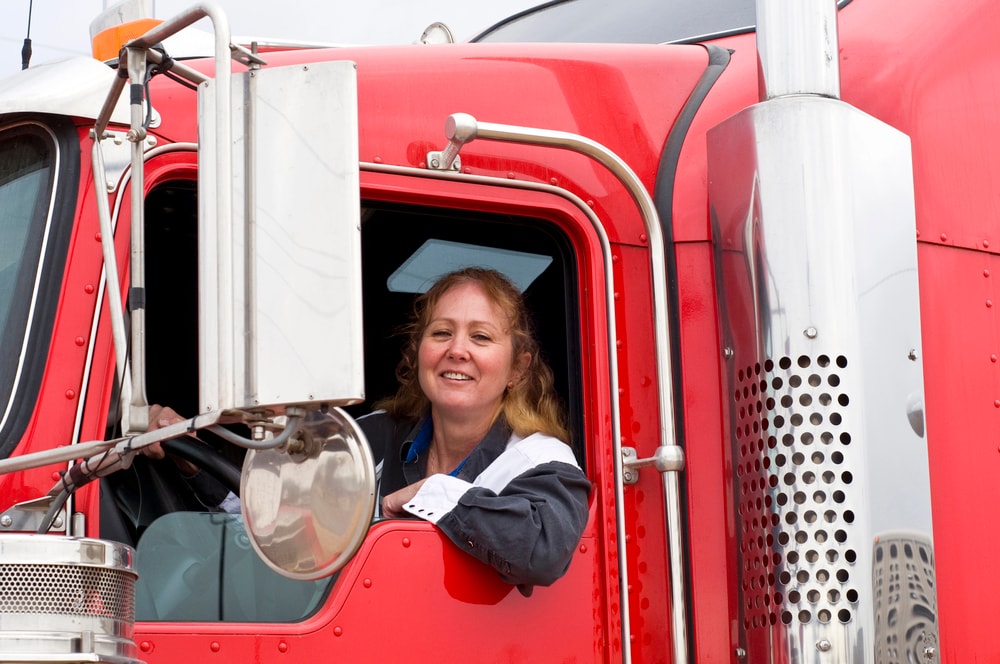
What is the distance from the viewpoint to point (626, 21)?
11.9 ft

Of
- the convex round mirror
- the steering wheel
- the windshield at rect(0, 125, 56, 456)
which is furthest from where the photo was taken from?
the steering wheel

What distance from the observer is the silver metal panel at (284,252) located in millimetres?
1913

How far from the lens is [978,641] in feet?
8.46

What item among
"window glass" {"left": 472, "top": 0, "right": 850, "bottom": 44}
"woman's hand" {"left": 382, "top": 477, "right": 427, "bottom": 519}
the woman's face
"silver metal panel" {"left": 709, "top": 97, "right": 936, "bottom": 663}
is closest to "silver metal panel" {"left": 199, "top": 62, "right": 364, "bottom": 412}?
"woman's hand" {"left": 382, "top": 477, "right": 427, "bottom": 519}

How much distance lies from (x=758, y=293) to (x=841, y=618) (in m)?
0.57

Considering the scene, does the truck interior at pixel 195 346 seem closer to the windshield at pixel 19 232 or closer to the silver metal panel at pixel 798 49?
the windshield at pixel 19 232

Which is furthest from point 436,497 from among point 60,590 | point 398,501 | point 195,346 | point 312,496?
point 195,346

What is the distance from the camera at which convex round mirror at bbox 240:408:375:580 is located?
1.97 m

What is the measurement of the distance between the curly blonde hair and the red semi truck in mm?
45

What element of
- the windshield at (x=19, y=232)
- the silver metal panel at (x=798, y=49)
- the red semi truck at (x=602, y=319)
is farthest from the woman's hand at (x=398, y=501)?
the silver metal panel at (x=798, y=49)

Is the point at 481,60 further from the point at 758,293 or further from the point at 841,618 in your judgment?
the point at 841,618

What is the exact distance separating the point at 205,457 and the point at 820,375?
1.15 m

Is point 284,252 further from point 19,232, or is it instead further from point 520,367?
point 520,367

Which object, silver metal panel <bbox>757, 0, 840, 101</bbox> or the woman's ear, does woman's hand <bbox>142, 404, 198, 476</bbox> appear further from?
silver metal panel <bbox>757, 0, 840, 101</bbox>
